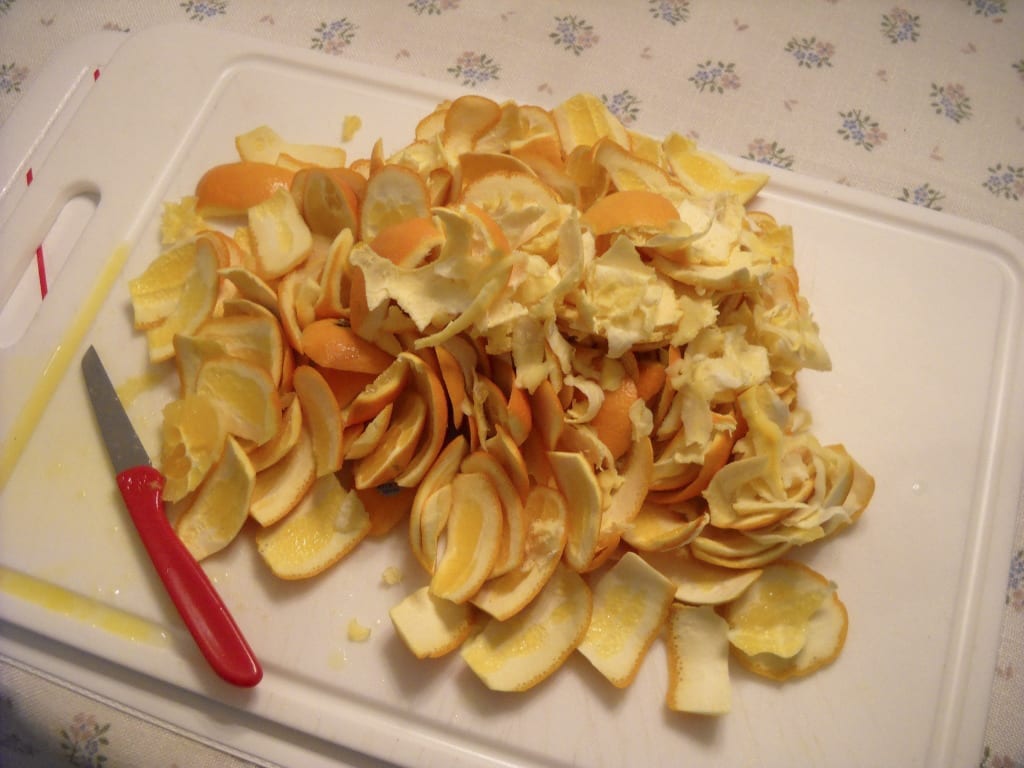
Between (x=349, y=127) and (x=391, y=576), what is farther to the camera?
(x=349, y=127)

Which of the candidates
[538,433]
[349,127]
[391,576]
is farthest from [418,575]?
[349,127]

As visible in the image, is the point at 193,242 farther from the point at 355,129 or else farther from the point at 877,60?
the point at 877,60

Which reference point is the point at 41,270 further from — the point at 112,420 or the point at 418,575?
the point at 418,575

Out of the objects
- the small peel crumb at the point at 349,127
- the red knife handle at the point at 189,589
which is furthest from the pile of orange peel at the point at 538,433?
the small peel crumb at the point at 349,127

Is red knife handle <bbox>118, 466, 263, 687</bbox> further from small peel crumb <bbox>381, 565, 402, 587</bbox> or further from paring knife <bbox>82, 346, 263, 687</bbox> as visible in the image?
small peel crumb <bbox>381, 565, 402, 587</bbox>

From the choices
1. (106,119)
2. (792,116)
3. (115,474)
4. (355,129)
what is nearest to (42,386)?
(115,474)

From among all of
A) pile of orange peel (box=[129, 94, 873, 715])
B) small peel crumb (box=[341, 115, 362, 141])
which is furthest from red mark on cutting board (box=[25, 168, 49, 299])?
small peel crumb (box=[341, 115, 362, 141])

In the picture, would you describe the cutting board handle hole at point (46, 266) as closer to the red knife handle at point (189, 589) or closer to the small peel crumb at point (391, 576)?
the red knife handle at point (189, 589)
